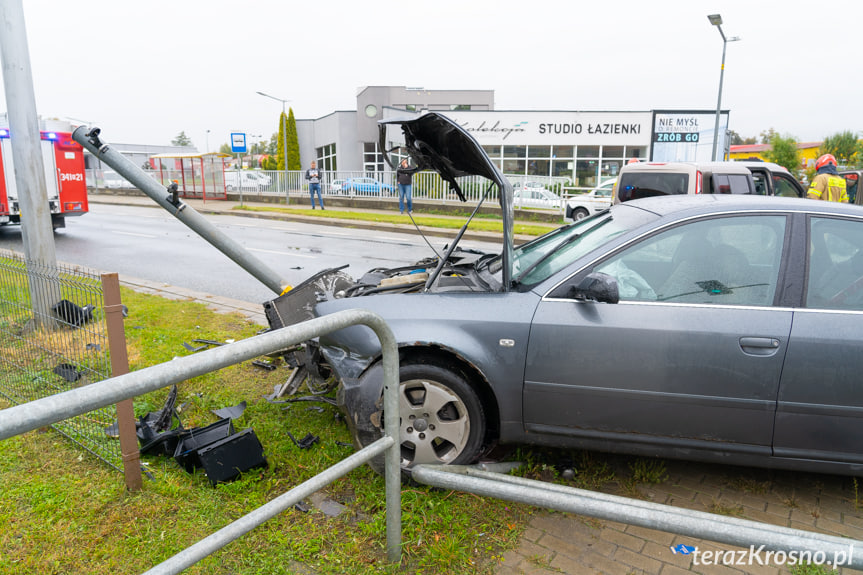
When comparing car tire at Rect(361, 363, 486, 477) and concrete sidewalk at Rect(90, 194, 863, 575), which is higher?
car tire at Rect(361, 363, 486, 477)

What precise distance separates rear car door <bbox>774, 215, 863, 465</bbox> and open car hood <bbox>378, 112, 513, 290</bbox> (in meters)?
1.48

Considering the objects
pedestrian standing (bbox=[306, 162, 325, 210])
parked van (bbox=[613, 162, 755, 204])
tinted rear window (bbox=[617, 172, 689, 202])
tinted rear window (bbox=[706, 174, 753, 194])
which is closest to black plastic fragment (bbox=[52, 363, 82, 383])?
parked van (bbox=[613, 162, 755, 204])

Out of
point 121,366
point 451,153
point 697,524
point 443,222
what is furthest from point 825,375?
point 443,222

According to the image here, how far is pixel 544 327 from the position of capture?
296 centimetres

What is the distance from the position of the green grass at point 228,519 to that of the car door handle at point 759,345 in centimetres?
140

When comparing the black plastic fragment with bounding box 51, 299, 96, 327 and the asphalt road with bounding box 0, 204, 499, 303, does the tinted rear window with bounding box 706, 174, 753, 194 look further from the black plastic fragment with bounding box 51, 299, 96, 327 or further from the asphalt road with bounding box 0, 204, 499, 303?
the black plastic fragment with bounding box 51, 299, 96, 327

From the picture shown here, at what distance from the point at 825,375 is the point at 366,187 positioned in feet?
72.5

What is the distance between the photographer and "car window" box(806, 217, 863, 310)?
112 inches

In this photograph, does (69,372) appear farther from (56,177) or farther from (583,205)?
(583,205)

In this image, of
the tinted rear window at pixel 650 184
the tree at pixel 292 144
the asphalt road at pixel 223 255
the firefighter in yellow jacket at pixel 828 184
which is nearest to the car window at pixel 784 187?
the firefighter in yellow jacket at pixel 828 184

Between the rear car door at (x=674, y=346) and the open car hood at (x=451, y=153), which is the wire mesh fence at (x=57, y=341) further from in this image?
the rear car door at (x=674, y=346)

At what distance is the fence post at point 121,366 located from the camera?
2883 millimetres

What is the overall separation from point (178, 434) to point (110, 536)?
782mm

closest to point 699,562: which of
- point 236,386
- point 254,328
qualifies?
point 236,386
